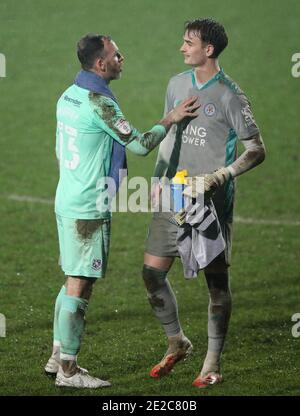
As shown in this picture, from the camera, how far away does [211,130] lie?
8.27 m

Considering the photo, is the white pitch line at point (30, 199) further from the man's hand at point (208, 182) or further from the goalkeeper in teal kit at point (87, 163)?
the man's hand at point (208, 182)

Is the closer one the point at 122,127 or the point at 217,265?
the point at 122,127

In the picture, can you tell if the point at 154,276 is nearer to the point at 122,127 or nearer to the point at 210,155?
the point at 210,155

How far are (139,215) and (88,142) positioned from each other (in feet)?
19.5

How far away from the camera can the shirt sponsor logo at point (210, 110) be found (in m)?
8.24

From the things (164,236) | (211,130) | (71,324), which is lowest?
(71,324)

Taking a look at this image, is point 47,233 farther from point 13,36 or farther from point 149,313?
point 13,36

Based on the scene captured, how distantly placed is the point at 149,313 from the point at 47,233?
3024mm

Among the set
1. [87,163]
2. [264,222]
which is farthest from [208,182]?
[264,222]

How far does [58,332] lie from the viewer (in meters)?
8.57

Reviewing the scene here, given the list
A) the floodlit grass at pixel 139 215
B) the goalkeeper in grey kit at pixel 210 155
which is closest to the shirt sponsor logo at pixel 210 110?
the goalkeeper in grey kit at pixel 210 155

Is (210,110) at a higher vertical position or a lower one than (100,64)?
lower

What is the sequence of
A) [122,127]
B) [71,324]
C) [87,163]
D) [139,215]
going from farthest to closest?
[139,215] → [71,324] → [87,163] → [122,127]
